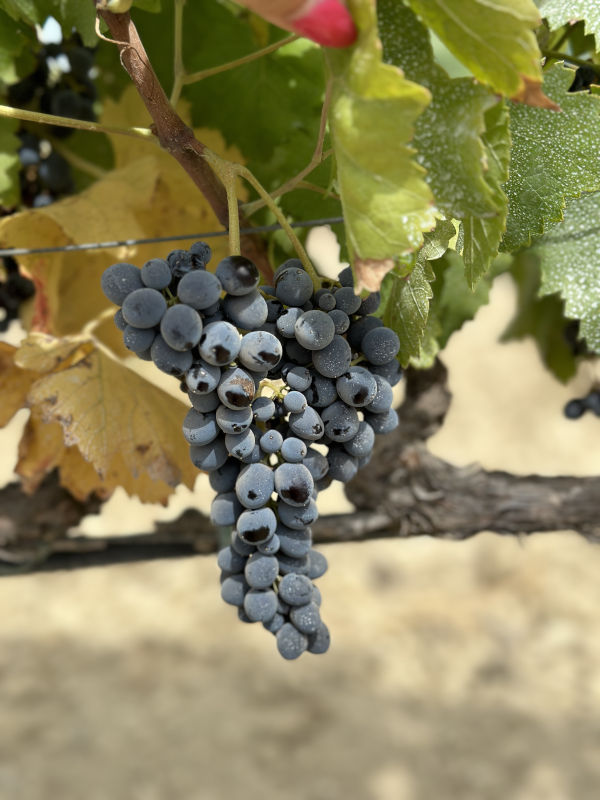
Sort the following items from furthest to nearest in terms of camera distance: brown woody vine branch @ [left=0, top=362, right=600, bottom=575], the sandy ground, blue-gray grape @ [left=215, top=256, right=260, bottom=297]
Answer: the sandy ground → brown woody vine branch @ [left=0, top=362, right=600, bottom=575] → blue-gray grape @ [left=215, top=256, right=260, bottom=297]

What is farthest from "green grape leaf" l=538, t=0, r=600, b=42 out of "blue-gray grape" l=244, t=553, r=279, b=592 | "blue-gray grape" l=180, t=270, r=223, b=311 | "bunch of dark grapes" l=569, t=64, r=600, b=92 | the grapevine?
"blue-gray grape" l=244, t=553, r=279, b=592

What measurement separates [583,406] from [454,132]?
75 cm

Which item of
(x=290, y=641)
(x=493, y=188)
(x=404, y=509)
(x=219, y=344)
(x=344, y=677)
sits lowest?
(x=344, y=677)

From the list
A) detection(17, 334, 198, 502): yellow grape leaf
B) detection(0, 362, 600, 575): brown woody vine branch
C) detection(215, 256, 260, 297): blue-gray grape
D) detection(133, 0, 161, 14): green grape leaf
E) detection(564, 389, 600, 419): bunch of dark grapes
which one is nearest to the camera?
detection(215, 256, 260, 297): blue-gray grape

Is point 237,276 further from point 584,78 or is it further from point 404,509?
point 404,509

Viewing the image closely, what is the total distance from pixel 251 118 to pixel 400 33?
414 mm

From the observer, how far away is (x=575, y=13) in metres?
0.59

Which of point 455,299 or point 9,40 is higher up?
point 9,40

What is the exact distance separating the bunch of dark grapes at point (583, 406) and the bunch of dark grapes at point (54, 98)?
72cm

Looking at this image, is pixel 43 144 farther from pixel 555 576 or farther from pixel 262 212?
pixel 555 576

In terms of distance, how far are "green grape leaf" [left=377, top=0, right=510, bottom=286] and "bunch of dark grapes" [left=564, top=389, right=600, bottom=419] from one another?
69 cm

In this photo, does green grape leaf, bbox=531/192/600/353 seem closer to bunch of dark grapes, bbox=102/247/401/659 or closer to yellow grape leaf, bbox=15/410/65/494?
bunch of dark grapes, bbox=102/247/401/659

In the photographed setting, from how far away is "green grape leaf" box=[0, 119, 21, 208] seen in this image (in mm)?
827

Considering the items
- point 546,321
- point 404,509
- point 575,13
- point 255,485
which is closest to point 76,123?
point 255,485
